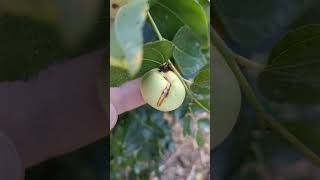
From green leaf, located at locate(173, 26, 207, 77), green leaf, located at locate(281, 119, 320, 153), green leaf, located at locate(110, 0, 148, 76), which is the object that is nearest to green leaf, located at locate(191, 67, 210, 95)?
green leaf, located at locate(173, 26, 207, 77)

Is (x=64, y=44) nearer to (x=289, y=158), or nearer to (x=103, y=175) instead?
(x=103, y=175)

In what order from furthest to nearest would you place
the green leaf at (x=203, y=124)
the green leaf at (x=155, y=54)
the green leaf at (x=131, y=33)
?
1. the green leaf at (x=203, y=124)
2. the green leaf at (x=155, y=54)
3. the green leaf at (x=131, y=33)

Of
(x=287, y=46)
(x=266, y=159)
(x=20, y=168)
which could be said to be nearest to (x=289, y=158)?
(x=266, y=159)

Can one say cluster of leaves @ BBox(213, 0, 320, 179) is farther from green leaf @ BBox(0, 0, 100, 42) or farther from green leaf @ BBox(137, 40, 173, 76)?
green leaf @ BBox(0, 0, 100, 42)

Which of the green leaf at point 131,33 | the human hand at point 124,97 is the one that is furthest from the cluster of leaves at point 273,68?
the green leaf at point 131,33

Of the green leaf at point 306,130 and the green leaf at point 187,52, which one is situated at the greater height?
the green leaf at point 187,52

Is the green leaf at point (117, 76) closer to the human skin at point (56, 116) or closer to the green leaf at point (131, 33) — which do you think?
the human skin at point (56, 116)
